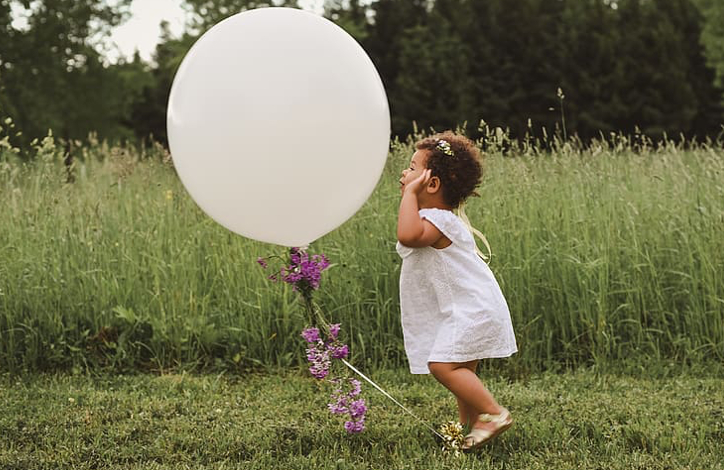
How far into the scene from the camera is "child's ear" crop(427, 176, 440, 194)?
290cm

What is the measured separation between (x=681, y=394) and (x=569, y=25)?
23103mm

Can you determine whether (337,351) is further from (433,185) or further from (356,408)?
(433,185)

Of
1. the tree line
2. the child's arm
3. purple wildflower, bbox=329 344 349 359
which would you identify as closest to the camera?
the child's arm

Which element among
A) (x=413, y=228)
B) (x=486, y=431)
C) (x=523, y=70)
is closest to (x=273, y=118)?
(x=413, y=228)

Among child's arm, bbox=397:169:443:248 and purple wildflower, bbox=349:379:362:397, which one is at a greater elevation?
child's arm, bbox=397:169:443:248

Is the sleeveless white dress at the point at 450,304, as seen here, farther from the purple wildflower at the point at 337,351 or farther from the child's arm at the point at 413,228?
the purple wildflower at the point at 337,351

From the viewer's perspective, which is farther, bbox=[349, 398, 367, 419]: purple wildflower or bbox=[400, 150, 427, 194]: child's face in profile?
bbox=[349, 398, 367, 419]: purple wildflower

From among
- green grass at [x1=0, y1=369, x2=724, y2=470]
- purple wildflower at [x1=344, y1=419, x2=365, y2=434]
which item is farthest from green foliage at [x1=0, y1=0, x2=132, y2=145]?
purple wildflower at [x1=344, y1=419, x2=365, y2=434]

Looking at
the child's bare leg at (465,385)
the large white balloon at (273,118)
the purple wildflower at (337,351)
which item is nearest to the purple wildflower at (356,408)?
the purple wildflower at (337,351)

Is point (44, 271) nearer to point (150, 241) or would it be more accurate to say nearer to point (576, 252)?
point (150, 241)

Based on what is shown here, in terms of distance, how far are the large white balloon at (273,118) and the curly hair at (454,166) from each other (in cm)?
35

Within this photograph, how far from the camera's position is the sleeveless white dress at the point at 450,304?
2828 mm

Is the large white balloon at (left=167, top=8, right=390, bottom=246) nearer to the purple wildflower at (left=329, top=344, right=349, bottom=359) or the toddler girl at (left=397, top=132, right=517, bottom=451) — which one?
the toddler girl at (left=397, top=132, right=517, bottom=451)

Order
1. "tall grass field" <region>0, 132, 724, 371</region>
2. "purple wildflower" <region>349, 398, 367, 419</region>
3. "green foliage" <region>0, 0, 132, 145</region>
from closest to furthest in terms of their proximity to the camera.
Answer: "purple wildflower" <region>349, 398, 367, 419</region> → "tall grass field" <region>0, 132, 724, 371</region> → "green foliage" <region>0, 0, 132, 145</region>
